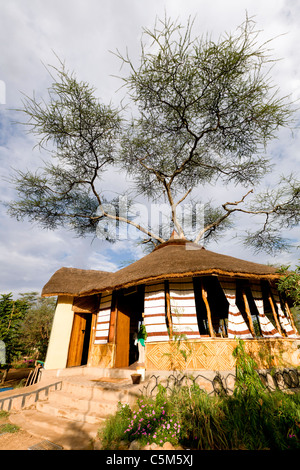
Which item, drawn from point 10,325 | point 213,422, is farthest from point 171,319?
point 10,325

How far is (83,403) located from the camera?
5.21 metres

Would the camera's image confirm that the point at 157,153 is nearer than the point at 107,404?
No

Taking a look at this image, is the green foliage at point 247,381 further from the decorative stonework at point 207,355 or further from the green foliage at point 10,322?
the green foliage at point 10,322

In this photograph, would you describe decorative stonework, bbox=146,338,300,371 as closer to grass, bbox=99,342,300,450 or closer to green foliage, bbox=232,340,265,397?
green foliage, bbox=232,340,265,397

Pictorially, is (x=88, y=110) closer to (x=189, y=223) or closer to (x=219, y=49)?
(x=219, y=49)

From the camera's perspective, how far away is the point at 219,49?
7379 mm

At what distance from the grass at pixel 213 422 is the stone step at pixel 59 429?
360 millimetres

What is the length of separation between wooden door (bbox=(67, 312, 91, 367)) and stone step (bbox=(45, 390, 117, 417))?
3039 millimetres

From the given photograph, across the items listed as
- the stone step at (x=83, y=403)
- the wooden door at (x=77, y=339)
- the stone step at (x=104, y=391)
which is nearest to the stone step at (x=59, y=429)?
the stone step at (x=83, y=403)

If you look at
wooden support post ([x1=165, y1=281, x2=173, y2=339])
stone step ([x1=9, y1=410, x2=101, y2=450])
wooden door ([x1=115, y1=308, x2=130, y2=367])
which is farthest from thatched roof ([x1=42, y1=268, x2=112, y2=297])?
stone step ([x1=9, y1=410, x2=101, y2=450])

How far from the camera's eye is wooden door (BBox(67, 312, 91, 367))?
359 inches

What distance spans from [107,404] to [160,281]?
364cm

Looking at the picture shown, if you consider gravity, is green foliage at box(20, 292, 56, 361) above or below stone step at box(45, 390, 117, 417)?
above
